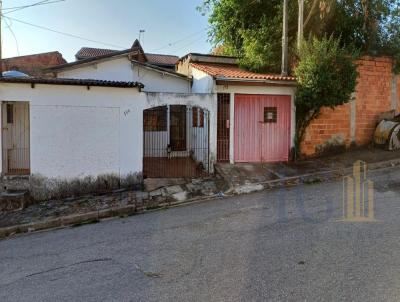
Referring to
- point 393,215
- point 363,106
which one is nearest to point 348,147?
point 363,106

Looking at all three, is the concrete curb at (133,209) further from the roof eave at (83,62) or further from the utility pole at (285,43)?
the roof eave at (83,62)

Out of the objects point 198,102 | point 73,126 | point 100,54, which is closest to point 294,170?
point 198,102

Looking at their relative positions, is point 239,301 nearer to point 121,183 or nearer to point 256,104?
point 121,183

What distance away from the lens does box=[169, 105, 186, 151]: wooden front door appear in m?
14.5

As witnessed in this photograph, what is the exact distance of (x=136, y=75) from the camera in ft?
48.3

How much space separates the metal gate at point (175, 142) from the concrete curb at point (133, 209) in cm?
182

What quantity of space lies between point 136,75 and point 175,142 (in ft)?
10.6

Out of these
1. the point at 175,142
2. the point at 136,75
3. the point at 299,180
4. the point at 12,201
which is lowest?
the point at 12,201

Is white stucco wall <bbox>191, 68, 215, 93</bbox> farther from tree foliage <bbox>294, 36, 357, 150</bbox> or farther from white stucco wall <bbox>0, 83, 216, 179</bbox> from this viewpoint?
tree foliage <bbox>294, 36, 357, 150</bbox>

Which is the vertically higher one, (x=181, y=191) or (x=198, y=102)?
(x=198, y=102)

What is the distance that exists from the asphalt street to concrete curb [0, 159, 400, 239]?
0.51 m

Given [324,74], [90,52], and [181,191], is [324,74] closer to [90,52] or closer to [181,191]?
[181,191]

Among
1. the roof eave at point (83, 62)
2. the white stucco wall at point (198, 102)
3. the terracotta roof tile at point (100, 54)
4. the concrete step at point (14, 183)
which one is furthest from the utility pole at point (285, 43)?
the terracotta roof tile at point (100, 54)

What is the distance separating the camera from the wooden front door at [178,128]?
14.5 metres
